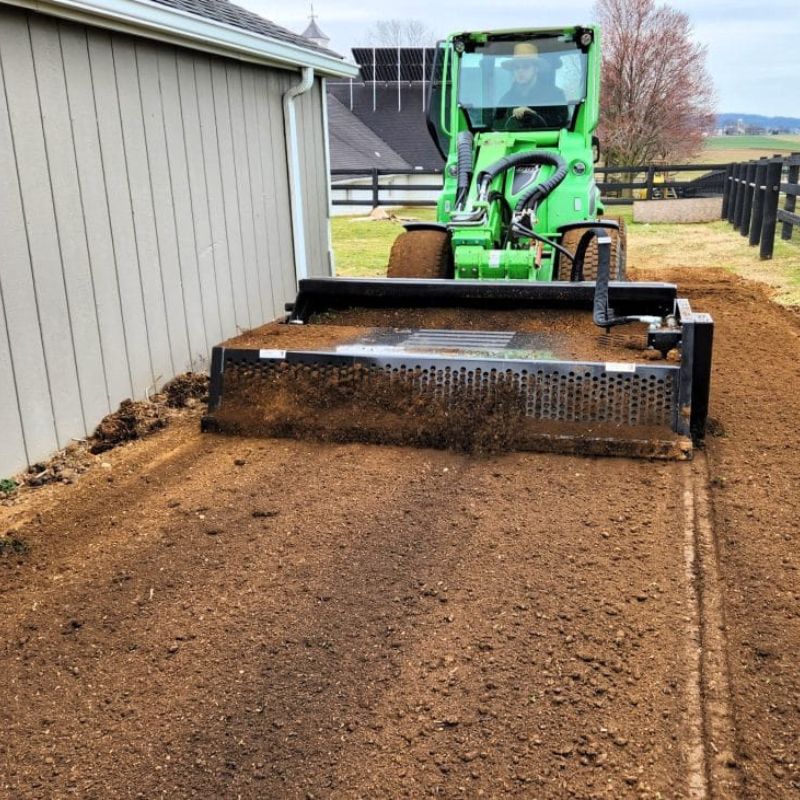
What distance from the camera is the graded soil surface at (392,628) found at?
2.38 meters

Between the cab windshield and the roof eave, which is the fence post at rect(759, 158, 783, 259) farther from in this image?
the roof eave

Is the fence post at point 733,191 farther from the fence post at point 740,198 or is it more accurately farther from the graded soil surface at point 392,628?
the graded soil surface at point 392,628

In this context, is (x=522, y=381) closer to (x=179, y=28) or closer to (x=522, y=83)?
(x=179, y=28)

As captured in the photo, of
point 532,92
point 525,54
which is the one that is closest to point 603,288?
point 532,92

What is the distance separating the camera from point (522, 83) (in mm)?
7750

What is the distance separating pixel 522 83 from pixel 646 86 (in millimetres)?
26782

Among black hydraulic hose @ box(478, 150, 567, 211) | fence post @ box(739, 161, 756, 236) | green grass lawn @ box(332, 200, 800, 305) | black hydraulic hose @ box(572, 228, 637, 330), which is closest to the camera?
black hydraulic hose @ box(572, 228, 637, 330)

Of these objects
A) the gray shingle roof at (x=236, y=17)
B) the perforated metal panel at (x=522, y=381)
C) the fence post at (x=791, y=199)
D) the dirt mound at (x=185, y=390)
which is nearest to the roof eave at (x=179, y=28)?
the gray shingle roof at (x=236, y=17)

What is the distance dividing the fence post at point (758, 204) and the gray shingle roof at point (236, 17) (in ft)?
29.0

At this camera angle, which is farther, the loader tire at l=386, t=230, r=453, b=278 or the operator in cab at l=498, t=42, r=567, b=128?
the operator in cab at l=498, t=42, r=567, b=128

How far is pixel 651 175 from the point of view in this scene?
77.2ft

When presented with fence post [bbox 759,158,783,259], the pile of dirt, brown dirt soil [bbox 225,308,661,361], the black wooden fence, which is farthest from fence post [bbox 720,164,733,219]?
the pile of dirt

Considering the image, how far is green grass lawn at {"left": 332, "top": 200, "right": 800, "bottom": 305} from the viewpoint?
11844mm

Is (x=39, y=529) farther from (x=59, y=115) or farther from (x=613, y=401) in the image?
(x=613, y=401)
